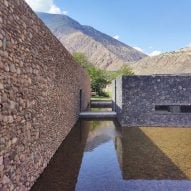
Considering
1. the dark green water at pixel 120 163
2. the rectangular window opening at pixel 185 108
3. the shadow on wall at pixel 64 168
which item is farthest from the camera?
the rectangular window opening at pixel 185 108

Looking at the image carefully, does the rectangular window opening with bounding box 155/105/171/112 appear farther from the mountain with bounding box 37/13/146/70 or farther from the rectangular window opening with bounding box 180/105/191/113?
the mountain with bounding box 37/13/146/70

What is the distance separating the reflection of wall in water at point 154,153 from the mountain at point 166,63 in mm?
55351

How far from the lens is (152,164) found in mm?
8961

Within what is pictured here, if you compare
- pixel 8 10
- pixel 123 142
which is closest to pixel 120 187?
pixel 8 10

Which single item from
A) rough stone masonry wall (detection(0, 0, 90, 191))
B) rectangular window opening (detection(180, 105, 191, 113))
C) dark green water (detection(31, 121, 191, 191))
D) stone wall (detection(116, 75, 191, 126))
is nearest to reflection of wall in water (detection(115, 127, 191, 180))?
dark green water (detection(31, 121, 191, 191))

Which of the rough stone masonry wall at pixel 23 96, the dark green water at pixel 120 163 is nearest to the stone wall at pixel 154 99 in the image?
the dark green water at pixel 120 163

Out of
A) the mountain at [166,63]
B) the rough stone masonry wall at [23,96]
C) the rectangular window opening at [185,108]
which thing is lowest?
the rectangular window opening at [185,108]

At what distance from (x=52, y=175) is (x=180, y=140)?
22.3ft

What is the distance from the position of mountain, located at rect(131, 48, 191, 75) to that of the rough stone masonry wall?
61617mm

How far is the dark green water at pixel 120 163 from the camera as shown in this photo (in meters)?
7.10

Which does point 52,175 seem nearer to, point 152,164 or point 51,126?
point 51,126

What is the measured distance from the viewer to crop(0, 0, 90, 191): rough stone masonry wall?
16.7 ft

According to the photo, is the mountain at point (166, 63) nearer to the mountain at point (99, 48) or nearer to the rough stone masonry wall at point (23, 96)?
the mountain at point (99, 48)

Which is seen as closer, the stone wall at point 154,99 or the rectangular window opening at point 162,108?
the stone wall at point 154,99
